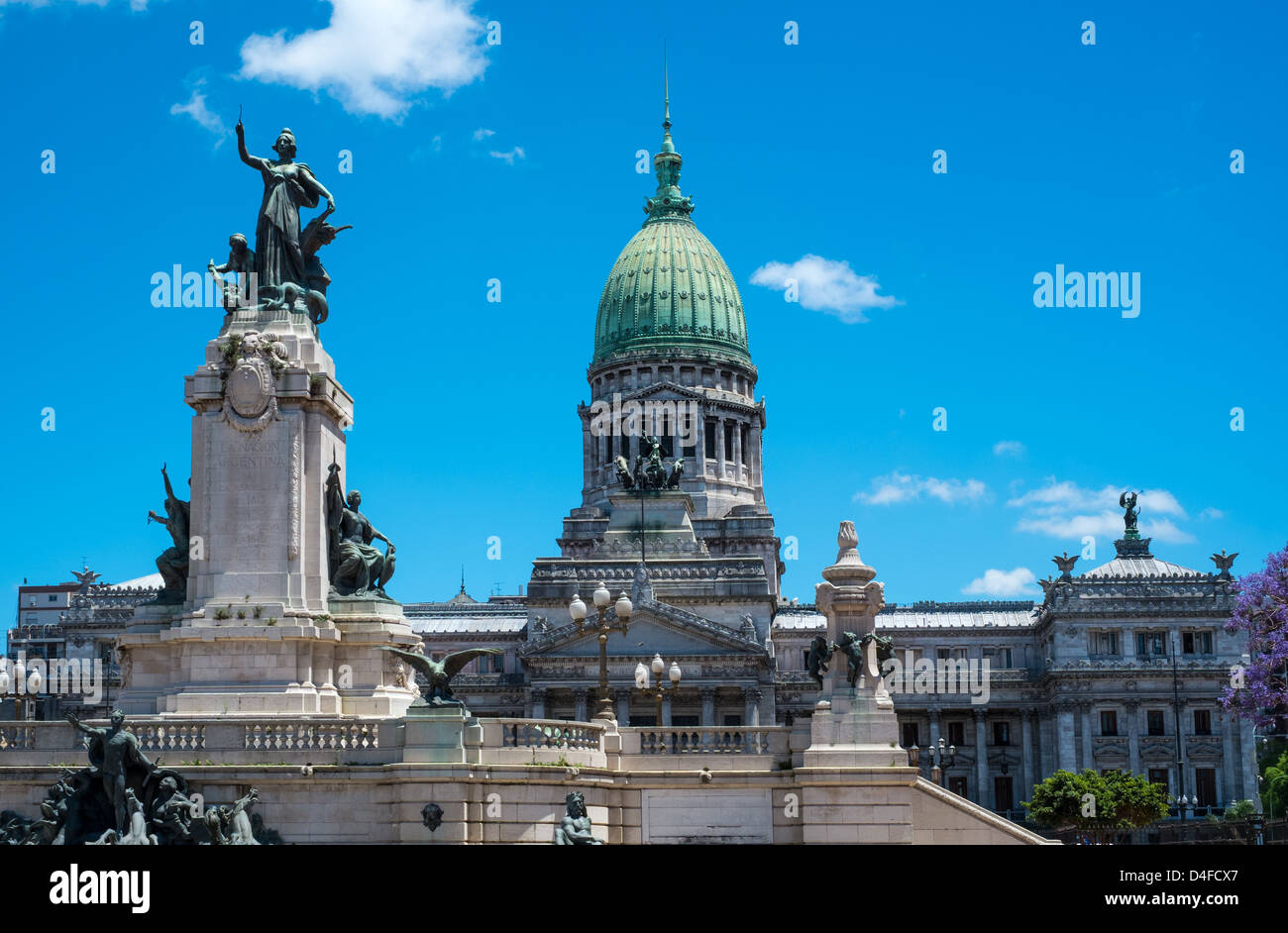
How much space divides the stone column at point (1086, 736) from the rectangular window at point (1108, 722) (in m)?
1.07

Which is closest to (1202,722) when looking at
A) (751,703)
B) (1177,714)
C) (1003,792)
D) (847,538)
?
(1177,714)

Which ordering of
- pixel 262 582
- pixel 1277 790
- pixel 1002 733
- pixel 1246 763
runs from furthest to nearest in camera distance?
pixel 1002 733 → pixel 1246 763 → pixel 1277 790 → pixel 262 582

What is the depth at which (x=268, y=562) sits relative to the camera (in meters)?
39.1

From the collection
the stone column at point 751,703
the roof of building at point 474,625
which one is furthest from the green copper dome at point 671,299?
the stone column at point 751,703

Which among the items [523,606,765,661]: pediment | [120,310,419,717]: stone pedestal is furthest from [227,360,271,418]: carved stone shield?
[523,606,765,661]: pediment

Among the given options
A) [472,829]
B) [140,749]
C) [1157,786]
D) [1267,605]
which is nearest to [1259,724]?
[1267,605]

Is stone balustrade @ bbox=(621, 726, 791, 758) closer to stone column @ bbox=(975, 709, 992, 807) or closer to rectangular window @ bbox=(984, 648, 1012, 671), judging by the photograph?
stone column @ bbox=(975, 709, 992, 807)

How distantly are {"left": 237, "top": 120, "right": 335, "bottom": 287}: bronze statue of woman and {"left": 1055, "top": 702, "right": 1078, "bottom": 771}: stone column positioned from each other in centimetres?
8829

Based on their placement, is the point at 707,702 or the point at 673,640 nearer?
the point at 707,702

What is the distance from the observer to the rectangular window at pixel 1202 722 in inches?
4695

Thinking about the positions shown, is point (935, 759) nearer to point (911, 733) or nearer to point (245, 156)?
point (911, 733)

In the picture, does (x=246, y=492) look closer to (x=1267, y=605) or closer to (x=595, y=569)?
(x=1267, y=605)

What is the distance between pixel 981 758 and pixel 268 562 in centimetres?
9365
